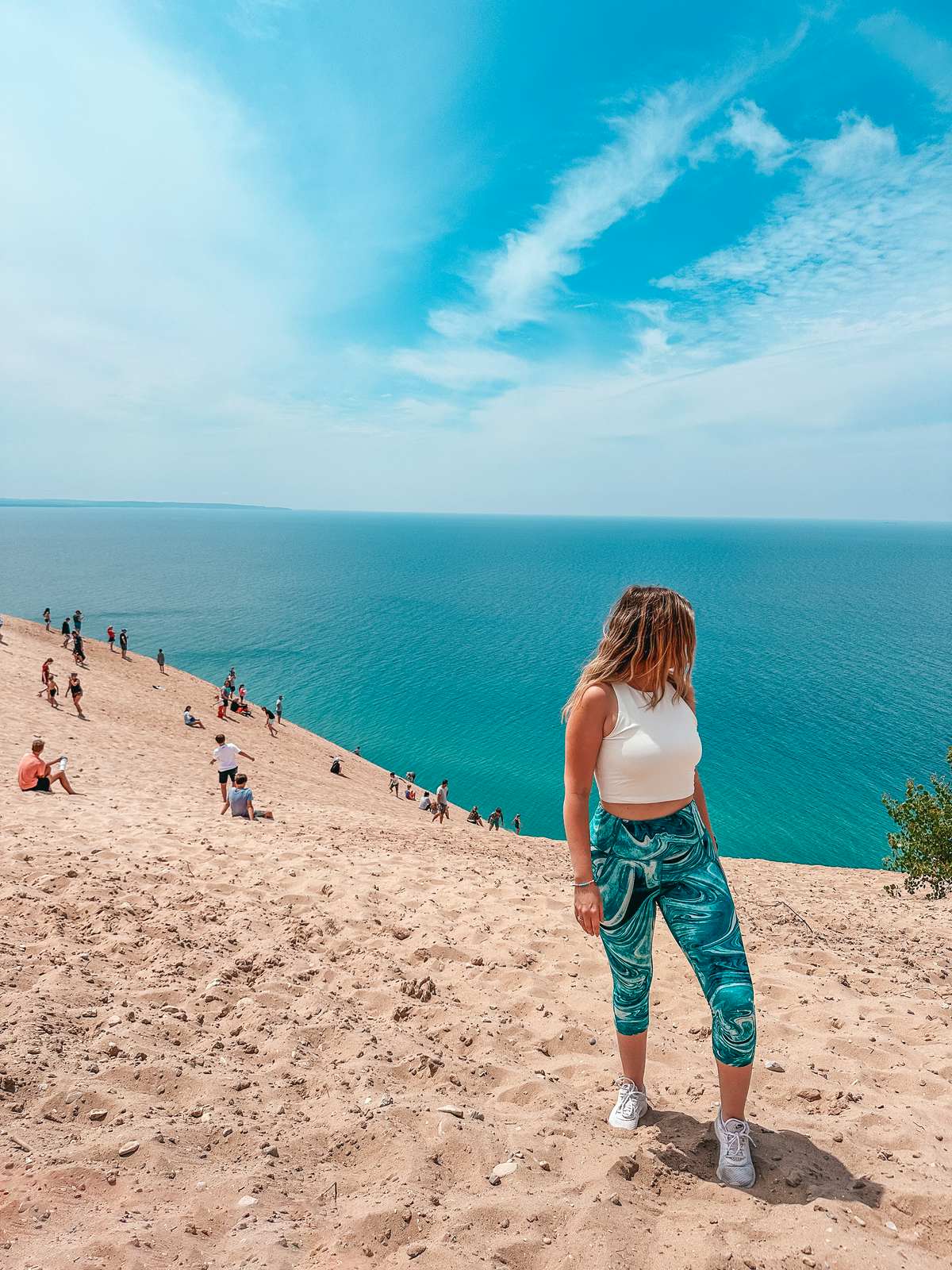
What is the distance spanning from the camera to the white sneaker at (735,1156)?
3.20m

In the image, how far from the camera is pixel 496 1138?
11.6 ft

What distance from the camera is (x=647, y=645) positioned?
330cm

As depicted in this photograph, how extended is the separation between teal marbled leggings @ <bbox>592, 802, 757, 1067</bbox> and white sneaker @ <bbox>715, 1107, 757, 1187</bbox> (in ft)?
1.12

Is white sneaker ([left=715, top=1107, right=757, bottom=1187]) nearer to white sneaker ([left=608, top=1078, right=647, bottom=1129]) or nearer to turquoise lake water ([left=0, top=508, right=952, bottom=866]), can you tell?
white sneaker ([left=608, top=1078, right=647, bottom=1129])

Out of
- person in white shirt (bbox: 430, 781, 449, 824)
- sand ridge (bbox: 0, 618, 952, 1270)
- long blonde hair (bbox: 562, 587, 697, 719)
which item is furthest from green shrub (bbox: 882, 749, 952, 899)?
person in white shirt (bbox: 430, 781, 449, 824)

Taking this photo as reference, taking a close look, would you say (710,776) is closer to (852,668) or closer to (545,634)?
(852,668)

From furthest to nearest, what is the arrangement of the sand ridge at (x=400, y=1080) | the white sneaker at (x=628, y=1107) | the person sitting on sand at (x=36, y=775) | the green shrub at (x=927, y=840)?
the green shrub at (x=927, y=840)
the person sitting on sand at (x=36, y=775)
the white sneaker at (x=628, y=1107)
the sand ridge at (x=400, y=1080)

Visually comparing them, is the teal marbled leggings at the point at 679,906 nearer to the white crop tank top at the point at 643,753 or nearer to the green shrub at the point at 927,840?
the white crop tank top at the point at 643,753

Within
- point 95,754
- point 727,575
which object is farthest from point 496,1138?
point 727,575

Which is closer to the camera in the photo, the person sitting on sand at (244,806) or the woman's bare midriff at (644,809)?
the woman's bare midriff at (644,809)

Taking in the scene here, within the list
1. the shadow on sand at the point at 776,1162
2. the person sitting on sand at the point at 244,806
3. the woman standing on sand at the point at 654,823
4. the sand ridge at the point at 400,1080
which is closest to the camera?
the sand ridge at the point at 400,1080

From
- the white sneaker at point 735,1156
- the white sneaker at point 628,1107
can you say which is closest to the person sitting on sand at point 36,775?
the white sneaker at point 628,1107

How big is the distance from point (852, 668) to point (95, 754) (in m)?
69.1

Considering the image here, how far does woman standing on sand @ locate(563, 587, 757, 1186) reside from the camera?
3262 mm
